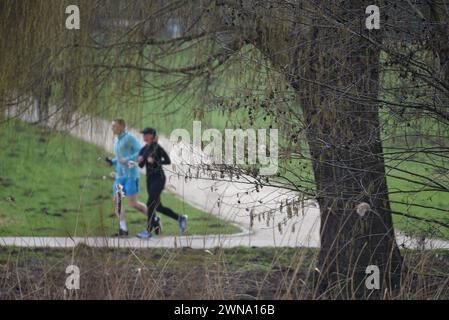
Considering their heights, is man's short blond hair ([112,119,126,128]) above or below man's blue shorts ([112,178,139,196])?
above

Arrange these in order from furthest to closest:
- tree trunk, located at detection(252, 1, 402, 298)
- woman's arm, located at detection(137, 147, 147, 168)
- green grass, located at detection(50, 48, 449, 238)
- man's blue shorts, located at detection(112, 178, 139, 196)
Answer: man's blue shorts, located at detection(112, 178, 139, 196), woman's arm, located at detection(137, 147, 147, 168), green grass, located at detection(50, 48, 449, 238), tree trunk, located at detection(252, 1, 402, 298)

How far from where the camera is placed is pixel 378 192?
21.6 ft

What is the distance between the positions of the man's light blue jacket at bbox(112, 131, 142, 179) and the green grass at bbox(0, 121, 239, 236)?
0.96 feet

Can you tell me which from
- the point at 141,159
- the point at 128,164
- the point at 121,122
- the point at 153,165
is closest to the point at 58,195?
the point at 128,164

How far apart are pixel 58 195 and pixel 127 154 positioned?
4388 millimetres

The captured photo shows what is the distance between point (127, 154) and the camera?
36.8 feet

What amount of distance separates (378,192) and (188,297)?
5.30 ft

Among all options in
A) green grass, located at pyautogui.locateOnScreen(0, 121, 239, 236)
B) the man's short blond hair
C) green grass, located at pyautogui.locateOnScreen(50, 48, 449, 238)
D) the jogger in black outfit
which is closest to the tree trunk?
green grass, located at pyautogui.locateOnScreen(50, 48, 449, 238)

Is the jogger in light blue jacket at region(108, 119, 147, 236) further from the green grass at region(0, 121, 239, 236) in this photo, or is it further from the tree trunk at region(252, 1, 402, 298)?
the tree trunk at region(252, 1, 402, 298)

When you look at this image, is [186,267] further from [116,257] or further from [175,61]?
[175,61]

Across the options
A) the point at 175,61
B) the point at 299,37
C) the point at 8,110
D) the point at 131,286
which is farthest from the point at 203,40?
the point at 131,286

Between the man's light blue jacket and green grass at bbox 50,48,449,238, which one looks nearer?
green grass at bbox 50,48,449,238

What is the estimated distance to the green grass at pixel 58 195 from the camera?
25.0 feet

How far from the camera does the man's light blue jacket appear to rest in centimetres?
A: 1089
